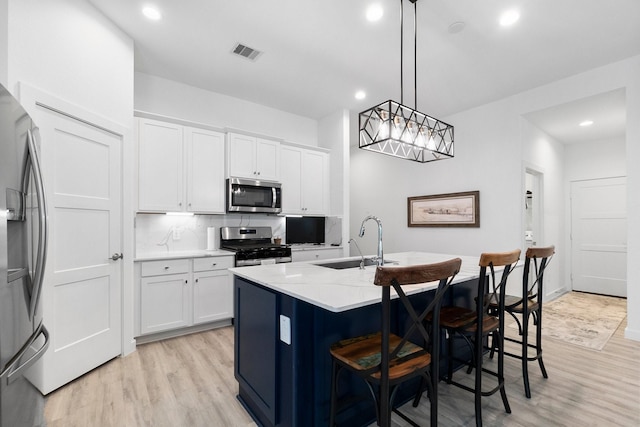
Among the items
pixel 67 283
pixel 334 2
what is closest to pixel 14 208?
pixel 67 283

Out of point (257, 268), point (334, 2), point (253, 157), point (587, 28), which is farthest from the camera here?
point (253, 157)

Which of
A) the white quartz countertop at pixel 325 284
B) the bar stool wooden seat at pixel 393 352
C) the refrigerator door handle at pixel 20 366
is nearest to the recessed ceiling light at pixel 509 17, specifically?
the white quartz countertop at pixel 325 284

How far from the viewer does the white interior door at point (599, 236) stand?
5.12 meters

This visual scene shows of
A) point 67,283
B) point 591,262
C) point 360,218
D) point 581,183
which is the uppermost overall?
point 581,183

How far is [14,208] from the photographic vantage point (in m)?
1.13

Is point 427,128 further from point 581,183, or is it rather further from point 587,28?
point 581,183

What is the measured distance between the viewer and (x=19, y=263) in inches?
45.9

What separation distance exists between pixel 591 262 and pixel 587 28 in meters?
4.48

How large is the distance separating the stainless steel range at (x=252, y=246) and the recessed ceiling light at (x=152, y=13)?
2.38 m

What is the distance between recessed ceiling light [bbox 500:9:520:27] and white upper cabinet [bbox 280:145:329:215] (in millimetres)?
2885

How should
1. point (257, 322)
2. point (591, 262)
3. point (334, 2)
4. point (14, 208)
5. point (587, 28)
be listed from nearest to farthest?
point (14, 208)
point (257, 322)
point (334, 2)
point (587, 28)
point (591, 262)

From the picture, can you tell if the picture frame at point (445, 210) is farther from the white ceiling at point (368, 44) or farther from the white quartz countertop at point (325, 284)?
the white quartz countertop at point (325, 284)

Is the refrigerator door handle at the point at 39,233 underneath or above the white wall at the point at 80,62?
underneath

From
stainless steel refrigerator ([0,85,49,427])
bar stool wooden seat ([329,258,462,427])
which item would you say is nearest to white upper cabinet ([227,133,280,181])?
stainless steel refrigerator ([0,85,49,427])
